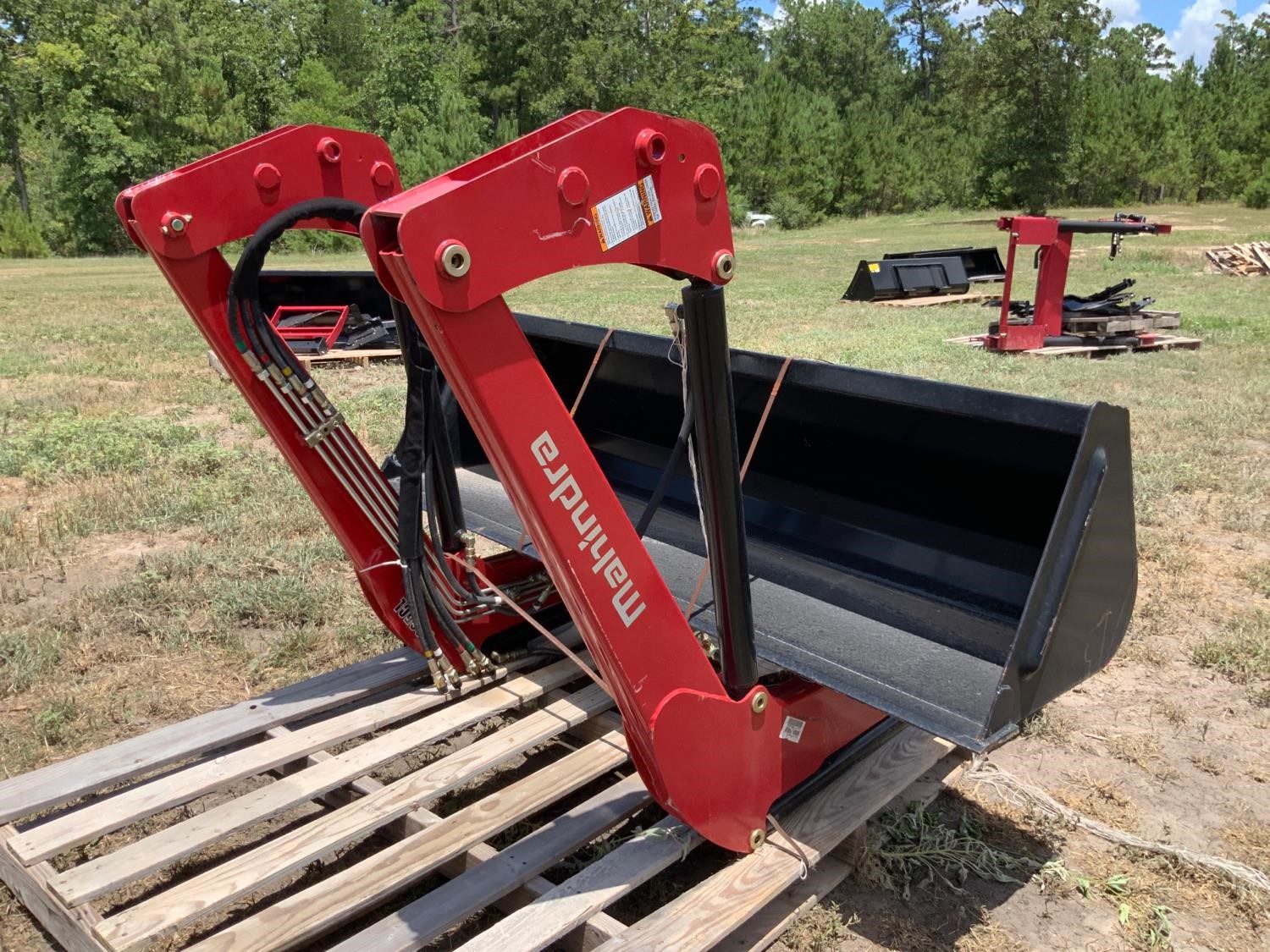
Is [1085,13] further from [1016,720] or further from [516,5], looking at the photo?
[1016,720]

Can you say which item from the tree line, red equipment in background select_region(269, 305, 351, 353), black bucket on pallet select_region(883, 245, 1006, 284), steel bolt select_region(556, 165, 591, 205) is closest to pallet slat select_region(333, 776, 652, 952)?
steel bolt select_region(556, 165, 591, 205)

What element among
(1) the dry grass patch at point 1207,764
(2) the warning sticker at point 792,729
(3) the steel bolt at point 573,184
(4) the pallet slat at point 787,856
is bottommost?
(1) the dry grass patch at point 1207,764

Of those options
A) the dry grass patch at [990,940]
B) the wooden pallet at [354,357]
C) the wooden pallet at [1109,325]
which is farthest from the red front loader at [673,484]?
the wooden pallet at [1109,325]

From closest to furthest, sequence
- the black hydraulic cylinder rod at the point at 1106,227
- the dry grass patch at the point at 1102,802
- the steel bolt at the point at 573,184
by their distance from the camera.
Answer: the steel bolt at the point at 573,184
the dry grass patch at the point at 1102,802
the black hydraulic cylinder rod at the point at 1106,227

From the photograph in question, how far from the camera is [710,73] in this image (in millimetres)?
44188

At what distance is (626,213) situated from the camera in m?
2.03

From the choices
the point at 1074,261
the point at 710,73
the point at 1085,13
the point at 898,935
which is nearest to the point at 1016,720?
the point at 898,935

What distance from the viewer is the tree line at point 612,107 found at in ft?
114

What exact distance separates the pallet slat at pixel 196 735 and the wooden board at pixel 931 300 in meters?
12.1

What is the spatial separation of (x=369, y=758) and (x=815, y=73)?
67.5 m

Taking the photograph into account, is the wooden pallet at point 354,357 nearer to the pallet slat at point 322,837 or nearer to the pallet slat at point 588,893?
the pallet slat at point 322,837

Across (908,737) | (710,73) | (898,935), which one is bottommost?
(898,935)

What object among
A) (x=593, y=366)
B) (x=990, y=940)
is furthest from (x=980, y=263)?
(x=990, y=940)

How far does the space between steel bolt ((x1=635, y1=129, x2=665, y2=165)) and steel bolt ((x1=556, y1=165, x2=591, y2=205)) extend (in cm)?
14
